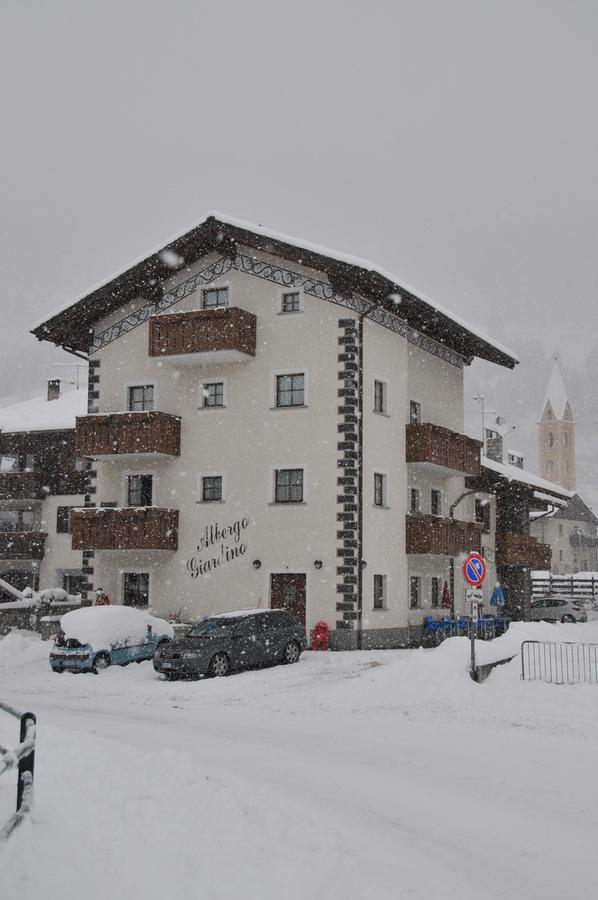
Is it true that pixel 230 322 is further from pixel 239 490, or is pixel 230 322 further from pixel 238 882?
pixel 238 882

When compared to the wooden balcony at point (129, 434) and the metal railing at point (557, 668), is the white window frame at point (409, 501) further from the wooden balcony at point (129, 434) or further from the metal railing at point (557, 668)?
the metal railing at point (557, 668)

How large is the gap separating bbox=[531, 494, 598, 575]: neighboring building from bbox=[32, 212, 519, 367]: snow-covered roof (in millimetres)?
52488

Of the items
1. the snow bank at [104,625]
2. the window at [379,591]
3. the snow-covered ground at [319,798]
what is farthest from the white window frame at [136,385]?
the snow-covered ground at [319,798]

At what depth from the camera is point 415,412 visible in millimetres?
37906

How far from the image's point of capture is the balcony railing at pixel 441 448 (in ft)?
117

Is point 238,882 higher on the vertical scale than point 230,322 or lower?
lower

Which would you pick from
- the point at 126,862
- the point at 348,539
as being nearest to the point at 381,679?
the point at 348,539

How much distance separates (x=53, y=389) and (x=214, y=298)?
22316mm

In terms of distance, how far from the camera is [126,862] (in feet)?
26.5

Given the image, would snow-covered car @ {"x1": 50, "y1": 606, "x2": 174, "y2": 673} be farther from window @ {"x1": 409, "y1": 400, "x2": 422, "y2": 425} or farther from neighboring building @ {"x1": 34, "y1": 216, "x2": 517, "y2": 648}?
window @ {"x1": 409, "y1": 400, "x2": 422, "y2": 425}

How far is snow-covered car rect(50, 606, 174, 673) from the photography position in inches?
998

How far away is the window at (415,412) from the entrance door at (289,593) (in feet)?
26.8

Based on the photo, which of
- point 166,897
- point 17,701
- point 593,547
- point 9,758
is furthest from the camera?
point 593,547

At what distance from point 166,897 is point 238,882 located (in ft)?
1.88
